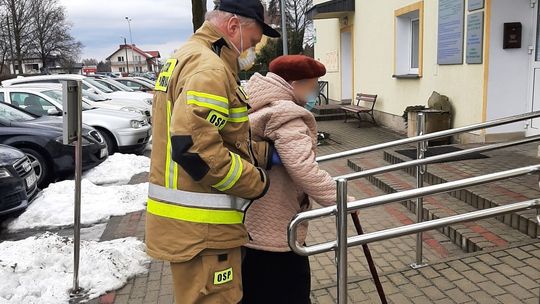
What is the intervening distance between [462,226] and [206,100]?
11.2 feet

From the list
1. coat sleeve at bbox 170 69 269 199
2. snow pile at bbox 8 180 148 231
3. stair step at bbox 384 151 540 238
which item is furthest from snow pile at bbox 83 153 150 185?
coat sleeve at bbox 170 69 269 199

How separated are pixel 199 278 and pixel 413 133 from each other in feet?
26.1

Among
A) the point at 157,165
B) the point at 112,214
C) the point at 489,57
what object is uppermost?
the point at 489,57

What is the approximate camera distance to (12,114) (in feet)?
27.4

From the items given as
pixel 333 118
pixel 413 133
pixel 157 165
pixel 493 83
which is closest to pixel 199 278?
pixel 157 165

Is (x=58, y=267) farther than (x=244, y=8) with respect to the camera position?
Yes

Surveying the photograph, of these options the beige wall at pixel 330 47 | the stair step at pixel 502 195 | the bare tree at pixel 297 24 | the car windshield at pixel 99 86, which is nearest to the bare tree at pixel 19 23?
the bare tree at pixel 297 24

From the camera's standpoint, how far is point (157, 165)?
204 cm

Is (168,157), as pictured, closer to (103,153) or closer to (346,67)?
(103,153)

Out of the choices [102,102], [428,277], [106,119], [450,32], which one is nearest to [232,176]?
[428,277]

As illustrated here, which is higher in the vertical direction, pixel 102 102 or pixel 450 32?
pixel 450 32

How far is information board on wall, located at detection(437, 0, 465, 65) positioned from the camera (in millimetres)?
7945

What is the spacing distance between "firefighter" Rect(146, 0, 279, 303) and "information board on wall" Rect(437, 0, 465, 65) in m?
6.71

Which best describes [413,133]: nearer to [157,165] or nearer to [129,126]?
[129,126]
